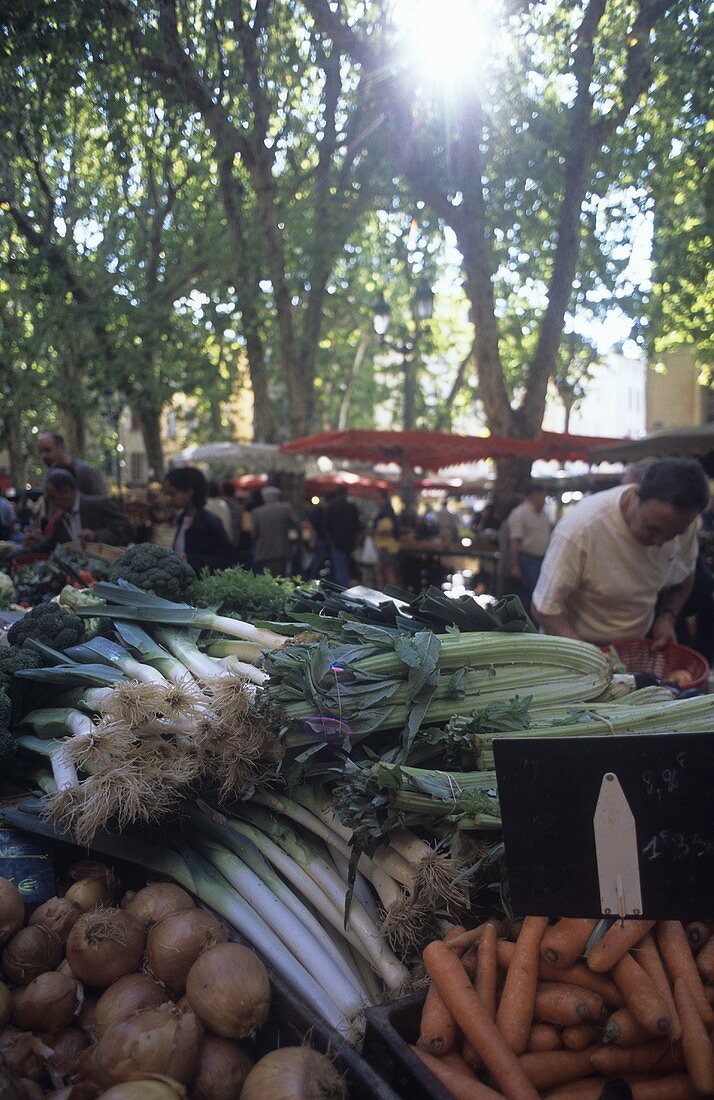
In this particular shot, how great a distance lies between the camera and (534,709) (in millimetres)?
2617

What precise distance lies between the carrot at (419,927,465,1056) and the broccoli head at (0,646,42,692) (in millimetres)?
1938

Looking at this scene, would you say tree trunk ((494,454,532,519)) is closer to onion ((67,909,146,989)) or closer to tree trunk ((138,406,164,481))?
tree trunk ((138,406,164,481))

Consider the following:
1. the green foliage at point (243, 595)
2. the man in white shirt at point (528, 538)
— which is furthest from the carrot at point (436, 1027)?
the man in white shirt at point (528, 538)

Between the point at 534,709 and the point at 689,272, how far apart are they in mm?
12233

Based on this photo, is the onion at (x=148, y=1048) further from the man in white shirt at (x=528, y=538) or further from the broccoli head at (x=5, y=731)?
the man in white shirt at (x=528, y=538)

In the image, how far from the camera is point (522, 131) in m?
11.5

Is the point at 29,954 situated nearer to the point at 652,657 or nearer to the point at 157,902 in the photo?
the point at 157,902

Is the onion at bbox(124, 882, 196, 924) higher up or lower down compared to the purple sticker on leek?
lower down

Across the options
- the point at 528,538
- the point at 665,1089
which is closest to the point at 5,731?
the point at 665,1089

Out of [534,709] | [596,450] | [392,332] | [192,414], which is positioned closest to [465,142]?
[596,450]

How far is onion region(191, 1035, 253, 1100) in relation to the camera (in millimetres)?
1690

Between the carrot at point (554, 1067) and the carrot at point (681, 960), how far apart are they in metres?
0.28

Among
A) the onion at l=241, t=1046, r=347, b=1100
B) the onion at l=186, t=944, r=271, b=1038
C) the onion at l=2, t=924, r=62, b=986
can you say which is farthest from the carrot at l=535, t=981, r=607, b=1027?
the onion at l=2, t=924, r=62, b=986

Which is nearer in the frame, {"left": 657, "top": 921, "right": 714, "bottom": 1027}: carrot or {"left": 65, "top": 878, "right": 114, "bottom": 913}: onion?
{"left": 657, "top": 921, "right": 714, "bottom": 1027}: carrot
